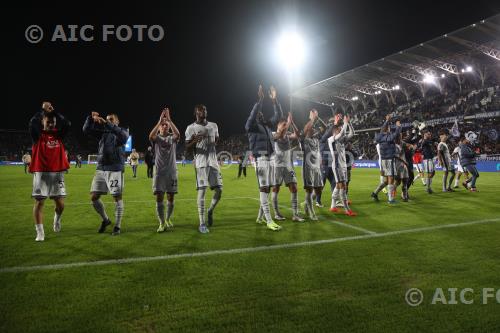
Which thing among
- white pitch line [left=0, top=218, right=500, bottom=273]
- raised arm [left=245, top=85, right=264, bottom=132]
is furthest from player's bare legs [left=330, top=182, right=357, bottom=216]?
raised arm [left=245, top=85, right=264, bottom=132]

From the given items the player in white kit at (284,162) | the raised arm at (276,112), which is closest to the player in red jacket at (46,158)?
the raised arm at (276,112)

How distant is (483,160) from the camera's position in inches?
1112

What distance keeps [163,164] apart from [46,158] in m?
1.97

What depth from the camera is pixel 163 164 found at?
6730mm

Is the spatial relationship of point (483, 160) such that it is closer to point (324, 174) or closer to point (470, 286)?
point (324, 174)

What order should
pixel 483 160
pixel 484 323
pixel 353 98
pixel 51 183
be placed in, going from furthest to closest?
pixel 353 98
pixel 483 160
pixel 51 183
pixel 484 323

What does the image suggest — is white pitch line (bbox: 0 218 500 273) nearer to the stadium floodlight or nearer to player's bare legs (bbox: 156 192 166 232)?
player's bare legs (bbox: 156 192 166 232)

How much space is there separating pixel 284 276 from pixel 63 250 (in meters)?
3.42

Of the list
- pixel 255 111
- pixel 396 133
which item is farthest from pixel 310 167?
pixel 396 133

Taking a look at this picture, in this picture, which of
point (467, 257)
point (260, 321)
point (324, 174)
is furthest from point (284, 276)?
point (324, 174)

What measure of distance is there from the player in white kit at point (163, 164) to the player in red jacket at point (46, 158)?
1578 millimetres

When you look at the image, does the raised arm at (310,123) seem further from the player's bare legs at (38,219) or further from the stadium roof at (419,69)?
the stadium roof at (419,69)

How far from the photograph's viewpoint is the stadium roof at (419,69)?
34031 millimetres

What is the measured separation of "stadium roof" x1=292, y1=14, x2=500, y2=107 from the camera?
34.0 m
